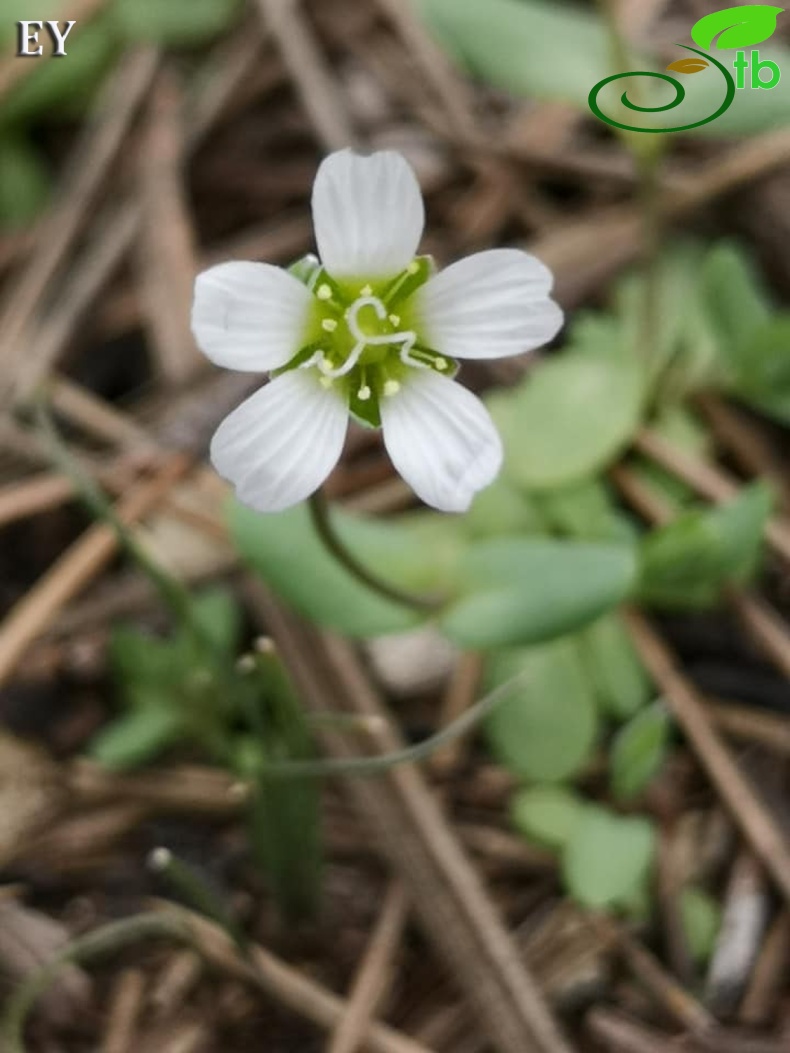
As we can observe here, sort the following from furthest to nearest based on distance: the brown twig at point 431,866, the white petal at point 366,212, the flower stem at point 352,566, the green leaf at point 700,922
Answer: the green leaf at point 700,922, the brown twig at point 431,866, the flower stem at point 352,566, the white petal at point 366,212

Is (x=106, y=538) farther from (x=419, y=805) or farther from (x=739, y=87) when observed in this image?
(x=739, y=87)

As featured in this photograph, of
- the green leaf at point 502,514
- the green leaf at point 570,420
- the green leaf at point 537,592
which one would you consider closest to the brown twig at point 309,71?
the green leaf at point 570,420

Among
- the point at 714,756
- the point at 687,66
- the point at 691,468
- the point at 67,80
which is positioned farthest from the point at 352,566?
the point at 67,80

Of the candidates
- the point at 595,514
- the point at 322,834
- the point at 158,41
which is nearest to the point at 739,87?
the point at 595,514

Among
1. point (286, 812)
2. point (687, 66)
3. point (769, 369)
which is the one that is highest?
point (687, 66)

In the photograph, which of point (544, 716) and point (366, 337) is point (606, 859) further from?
point (366, 337)

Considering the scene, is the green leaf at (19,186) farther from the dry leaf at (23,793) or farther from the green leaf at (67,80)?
the dry leaf at (23,793)
